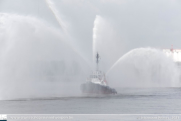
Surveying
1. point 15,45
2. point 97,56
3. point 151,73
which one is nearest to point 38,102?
point 15,45

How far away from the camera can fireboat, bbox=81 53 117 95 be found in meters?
39.3

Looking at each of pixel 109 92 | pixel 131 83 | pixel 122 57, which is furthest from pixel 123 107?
pixel 131 83

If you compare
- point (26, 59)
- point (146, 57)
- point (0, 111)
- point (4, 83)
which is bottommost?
point (0, 111)

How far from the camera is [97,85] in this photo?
39.4 meters

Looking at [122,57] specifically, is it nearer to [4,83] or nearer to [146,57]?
[146,57]

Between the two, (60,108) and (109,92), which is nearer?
(60,108)

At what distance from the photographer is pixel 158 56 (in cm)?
6444

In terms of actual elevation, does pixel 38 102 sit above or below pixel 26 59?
below

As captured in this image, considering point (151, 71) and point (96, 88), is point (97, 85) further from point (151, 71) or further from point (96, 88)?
point (151, 71)

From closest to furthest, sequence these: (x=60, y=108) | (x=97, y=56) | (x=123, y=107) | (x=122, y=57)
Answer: (x=60, y=108)
(x=123, y=107)
(x=97, y=56)
(x=122, y=57)

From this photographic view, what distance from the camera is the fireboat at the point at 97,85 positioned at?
39.3 metres

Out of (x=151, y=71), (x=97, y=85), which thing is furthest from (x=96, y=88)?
(x=151, y=71)

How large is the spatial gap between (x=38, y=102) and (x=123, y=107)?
267 inches

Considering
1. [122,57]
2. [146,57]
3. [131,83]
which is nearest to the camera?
[122,57]
